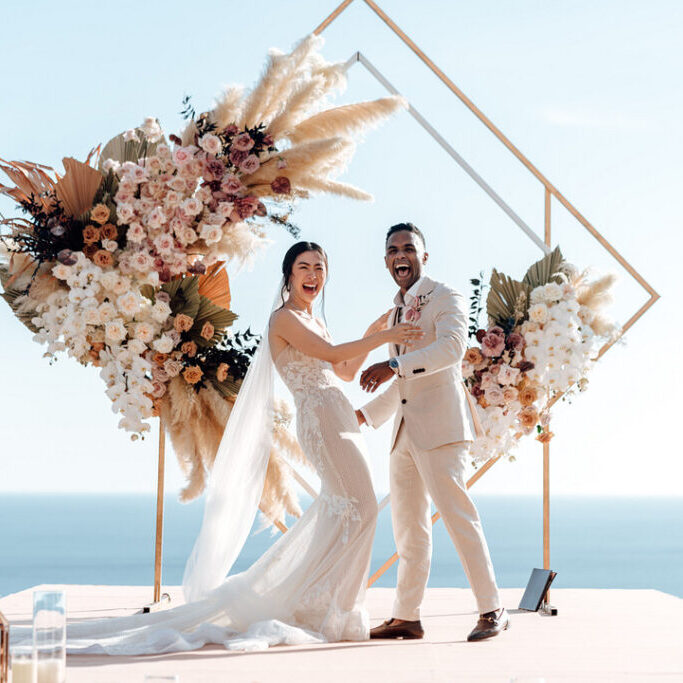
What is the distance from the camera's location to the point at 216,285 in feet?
18.6

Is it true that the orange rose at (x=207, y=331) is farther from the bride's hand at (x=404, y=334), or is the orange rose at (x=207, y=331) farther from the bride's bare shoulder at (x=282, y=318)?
the bride's hand at (x=404, y=334)

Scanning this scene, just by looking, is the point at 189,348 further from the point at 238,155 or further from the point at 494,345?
the point at 494,345

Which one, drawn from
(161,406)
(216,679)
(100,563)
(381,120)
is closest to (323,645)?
(216,679)

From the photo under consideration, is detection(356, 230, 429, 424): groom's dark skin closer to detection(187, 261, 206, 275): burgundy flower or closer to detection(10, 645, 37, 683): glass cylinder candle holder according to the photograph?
detection(187, 261, 206, 275): burgundy flower

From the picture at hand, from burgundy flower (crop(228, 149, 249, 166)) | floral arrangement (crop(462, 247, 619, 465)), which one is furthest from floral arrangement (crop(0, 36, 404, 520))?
floral arrangement (crop(462, 247, 619, 465))

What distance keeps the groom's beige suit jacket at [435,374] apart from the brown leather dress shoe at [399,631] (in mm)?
838

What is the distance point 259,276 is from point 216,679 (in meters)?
2.41

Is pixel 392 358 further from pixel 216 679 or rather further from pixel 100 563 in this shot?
pixel 100 563

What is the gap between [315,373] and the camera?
Answer: 4895 mm

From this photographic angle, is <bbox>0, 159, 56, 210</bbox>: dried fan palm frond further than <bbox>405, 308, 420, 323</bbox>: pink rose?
Yes

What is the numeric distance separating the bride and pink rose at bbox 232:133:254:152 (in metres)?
0.65

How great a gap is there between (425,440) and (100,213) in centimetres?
207

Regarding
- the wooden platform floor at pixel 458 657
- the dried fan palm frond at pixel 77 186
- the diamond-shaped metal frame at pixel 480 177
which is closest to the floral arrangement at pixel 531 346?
the diamond-shaped metal frame at pixel 480 177

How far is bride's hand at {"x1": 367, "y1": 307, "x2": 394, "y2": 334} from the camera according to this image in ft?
16.7
